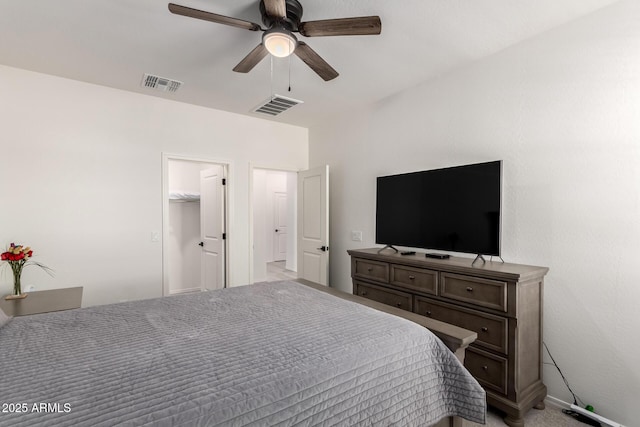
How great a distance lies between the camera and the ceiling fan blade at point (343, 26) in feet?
5.57

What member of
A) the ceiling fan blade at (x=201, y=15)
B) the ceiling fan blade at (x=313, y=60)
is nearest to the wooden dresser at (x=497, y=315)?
the ceiling fan blade at (x=313, y=60)

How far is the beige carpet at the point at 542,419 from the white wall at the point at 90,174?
134 inches

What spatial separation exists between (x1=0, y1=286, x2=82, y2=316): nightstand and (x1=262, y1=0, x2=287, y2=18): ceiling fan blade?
2.43 m

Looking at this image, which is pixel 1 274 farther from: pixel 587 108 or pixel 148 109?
pixel 587 108

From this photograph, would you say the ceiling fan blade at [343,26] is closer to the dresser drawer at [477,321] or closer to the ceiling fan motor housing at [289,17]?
the ceiling fan motor housing at [289,17]

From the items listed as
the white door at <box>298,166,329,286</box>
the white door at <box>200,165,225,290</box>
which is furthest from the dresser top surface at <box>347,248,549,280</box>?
the white door at <box>200,165,225,290</box>

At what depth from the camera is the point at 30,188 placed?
9.50 ft

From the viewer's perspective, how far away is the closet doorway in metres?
4.19

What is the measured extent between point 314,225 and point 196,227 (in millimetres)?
2119

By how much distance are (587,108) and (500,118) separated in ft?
1.84

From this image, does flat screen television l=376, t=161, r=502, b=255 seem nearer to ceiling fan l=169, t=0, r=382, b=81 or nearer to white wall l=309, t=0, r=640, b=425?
white wall l=309, t=0, r=640, b=425

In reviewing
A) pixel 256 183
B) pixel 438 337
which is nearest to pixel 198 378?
pixel 438 337

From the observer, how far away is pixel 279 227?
8.19 meters

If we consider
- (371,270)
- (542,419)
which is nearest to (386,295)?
(371,270)
